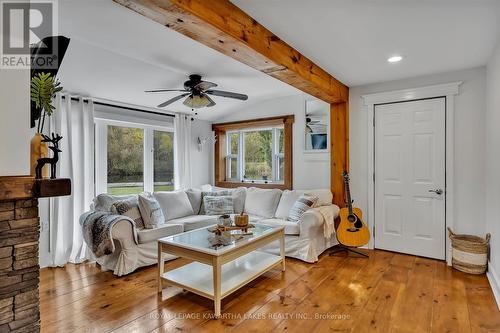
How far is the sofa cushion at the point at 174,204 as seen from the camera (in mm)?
4113

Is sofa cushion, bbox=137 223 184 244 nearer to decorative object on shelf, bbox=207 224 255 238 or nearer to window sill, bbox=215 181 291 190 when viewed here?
decorative object on shelf, bbox=207 224 255 238

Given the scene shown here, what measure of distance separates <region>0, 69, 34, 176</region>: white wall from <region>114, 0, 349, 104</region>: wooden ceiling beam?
2.29ft

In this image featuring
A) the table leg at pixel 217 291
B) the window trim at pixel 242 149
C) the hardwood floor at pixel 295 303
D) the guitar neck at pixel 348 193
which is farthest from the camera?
the window trim at pixel 242 149

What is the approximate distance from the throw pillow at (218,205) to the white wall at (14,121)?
3276 mm

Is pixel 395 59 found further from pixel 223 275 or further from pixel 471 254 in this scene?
pixel 223 275

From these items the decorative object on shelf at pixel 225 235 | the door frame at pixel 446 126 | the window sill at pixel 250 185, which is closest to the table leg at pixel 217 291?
the decorative object on shelf at pixel 225 235

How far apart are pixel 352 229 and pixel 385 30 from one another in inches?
94.2

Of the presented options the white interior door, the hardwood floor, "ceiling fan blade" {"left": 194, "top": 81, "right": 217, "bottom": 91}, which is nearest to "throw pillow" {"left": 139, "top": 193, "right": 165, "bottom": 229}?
the hardwood floor

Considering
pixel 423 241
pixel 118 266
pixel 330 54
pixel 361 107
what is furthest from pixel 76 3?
pixel 423 241

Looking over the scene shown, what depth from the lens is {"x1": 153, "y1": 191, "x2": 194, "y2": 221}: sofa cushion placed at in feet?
13.5

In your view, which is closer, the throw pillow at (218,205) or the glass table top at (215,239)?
the glass table top at (215,239)

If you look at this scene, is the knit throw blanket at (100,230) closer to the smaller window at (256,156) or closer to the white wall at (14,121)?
the white wall at (14,121)

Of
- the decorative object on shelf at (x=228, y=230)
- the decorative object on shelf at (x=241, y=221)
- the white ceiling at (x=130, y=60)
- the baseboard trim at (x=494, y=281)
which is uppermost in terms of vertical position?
the white ceiling at (x=130, y=60)

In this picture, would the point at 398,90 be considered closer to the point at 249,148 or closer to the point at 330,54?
the point at 330,54
